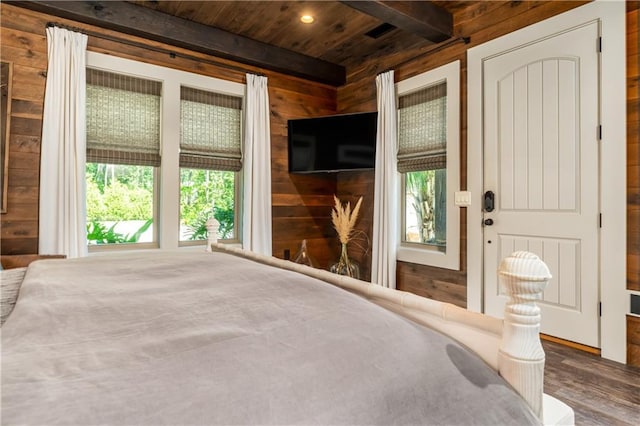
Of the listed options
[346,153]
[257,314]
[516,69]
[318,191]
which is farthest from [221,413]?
[318,191]

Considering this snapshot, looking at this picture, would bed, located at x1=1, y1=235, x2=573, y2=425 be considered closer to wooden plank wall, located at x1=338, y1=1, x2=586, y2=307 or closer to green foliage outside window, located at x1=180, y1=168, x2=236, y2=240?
wooden plank wall, located at x1=338, y1=1, x2=586, y2=307

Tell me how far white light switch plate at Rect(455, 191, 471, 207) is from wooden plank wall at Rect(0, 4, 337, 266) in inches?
69.9

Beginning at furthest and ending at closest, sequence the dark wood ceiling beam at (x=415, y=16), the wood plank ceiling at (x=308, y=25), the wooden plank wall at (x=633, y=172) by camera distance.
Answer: the wood plank ceiling at (x=308, y=25) < the dark wood ceiling beam at (x=415, y=16) < the wooden plank wall at (x=633, y=172)

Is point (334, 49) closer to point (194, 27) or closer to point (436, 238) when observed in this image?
point (194, 27)

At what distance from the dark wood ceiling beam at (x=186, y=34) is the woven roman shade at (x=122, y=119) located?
430mm

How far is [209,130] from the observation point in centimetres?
381

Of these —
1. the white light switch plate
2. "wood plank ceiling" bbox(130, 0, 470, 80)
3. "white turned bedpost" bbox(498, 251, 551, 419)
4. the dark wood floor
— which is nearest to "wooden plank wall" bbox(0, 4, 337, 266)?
"wood plank ceiling" bbox(130, 0, 470, 80)

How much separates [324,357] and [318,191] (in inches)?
153

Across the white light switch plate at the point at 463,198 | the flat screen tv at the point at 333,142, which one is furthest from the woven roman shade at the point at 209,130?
the white light switch plate at the point at 463,198

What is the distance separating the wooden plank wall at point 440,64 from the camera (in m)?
2.92

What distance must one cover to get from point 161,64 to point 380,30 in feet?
7.00

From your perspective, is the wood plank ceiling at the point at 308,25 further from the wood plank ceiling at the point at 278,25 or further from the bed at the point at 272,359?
the bed at the point at 272,359

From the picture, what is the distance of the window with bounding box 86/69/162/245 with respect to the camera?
3.23 meters

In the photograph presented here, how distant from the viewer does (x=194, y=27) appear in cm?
346
